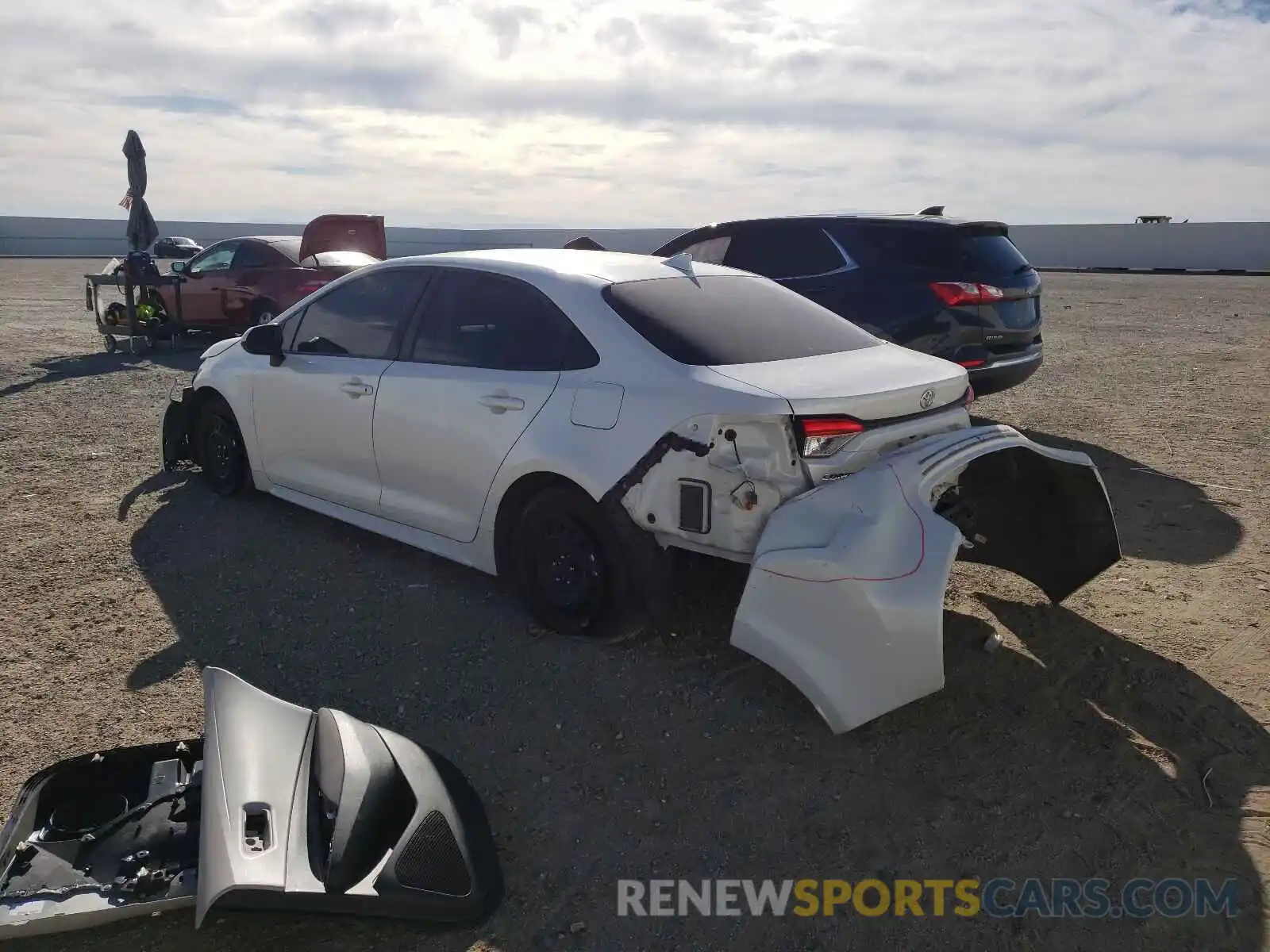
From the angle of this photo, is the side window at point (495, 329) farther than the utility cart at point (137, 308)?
No

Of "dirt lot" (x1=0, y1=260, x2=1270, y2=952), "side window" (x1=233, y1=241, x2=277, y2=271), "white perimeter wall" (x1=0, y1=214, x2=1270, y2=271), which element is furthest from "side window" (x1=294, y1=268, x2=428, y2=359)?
"white perimeter wall" (x1=0, y1=214, x2=1270, y2=271)

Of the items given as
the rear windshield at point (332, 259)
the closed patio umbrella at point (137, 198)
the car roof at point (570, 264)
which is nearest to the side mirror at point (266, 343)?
the car roof at point (570, 264)

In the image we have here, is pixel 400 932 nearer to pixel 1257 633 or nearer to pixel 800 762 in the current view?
pixel 800 762

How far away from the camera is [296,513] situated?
5867mm

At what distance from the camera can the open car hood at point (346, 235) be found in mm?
14445

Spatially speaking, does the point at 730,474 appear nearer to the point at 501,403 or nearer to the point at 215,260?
the point at 501,403

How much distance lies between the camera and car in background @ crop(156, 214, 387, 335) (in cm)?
1212

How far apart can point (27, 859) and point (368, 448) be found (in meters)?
2.50

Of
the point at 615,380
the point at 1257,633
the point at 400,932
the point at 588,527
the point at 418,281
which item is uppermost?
the point at 418,281

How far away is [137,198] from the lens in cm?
1469

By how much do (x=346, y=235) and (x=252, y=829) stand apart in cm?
1354

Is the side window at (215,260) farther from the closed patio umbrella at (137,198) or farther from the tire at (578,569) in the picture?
the tire at (578,569)

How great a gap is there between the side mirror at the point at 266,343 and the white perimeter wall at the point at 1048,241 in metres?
24.3

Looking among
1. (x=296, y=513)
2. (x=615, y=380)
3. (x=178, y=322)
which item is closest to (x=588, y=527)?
(x=615, y=380)
